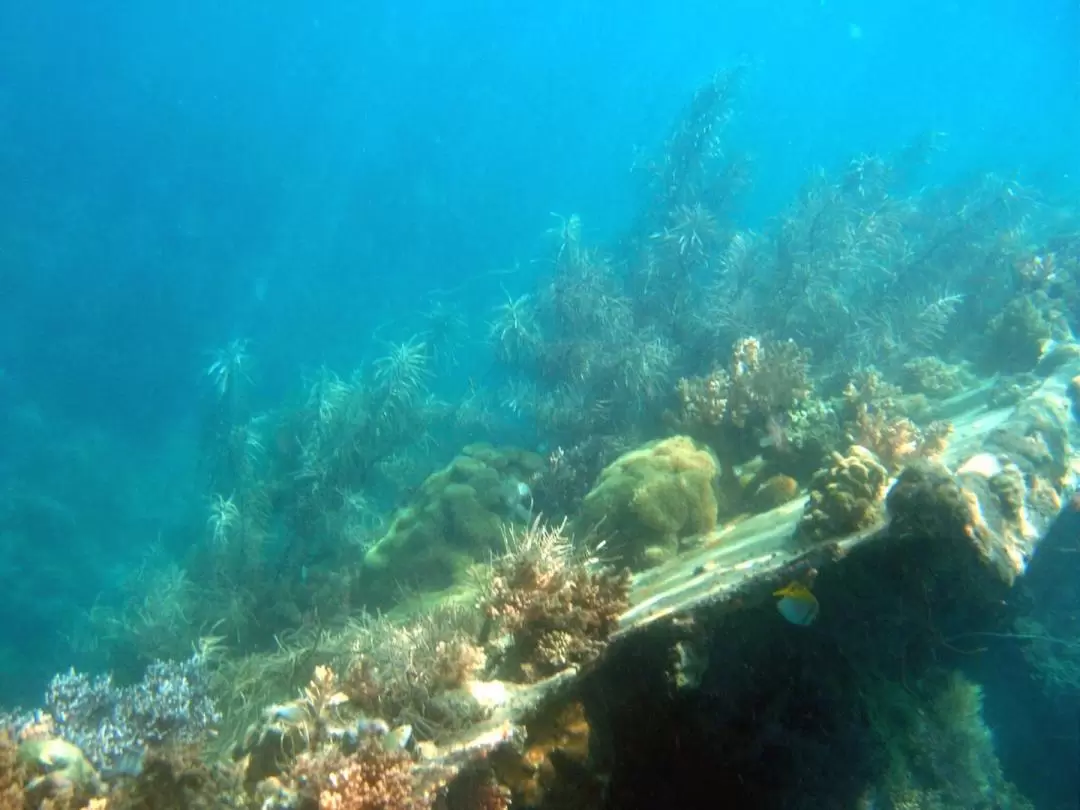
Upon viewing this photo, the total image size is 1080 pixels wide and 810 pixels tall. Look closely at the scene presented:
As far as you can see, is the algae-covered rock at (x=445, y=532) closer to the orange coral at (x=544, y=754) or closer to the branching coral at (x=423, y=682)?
the branching coral at (x=423, y=682)

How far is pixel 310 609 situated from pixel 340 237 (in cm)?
2819

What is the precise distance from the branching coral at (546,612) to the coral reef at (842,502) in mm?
1570

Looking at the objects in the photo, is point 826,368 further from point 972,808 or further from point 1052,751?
point 972,808

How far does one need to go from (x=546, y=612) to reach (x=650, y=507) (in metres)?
2.55

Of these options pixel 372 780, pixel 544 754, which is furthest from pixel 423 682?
pixel 544 754

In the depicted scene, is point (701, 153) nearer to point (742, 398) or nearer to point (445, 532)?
point (742, 398)

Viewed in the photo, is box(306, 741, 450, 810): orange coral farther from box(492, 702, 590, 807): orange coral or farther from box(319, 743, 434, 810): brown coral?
box(492, 702, 590, 807): orange coral

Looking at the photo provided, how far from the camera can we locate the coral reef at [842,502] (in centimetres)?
472

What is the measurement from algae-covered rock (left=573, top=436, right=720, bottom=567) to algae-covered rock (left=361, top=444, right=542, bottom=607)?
6.86ft

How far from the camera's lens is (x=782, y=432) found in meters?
7.92

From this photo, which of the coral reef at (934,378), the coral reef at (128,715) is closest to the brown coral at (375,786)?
the coral reef at (128,715)

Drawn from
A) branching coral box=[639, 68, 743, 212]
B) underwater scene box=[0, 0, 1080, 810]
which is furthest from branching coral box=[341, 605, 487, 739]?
branching coral box=[639, 68, 743, 212]

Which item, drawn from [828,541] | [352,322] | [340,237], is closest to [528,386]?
[828,541]

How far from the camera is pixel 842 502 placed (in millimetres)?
4750
